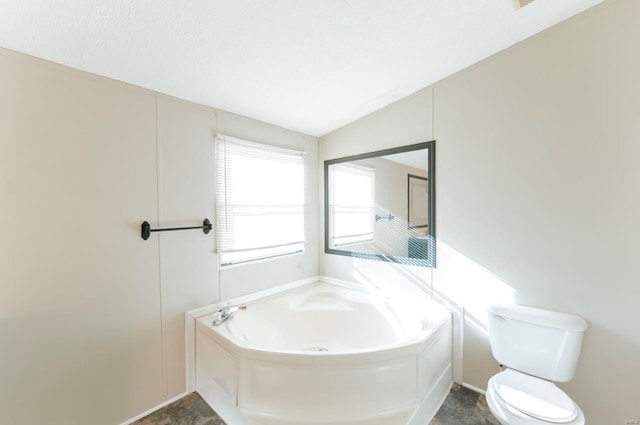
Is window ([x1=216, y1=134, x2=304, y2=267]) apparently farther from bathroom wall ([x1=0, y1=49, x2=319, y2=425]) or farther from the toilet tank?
the toilet tank

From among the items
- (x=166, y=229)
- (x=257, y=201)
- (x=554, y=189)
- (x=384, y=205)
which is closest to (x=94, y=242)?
(x=166, y=229)

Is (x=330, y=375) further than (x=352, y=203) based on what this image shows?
No

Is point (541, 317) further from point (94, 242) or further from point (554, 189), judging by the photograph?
point (94, 242)

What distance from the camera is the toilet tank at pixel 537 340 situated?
1512mm

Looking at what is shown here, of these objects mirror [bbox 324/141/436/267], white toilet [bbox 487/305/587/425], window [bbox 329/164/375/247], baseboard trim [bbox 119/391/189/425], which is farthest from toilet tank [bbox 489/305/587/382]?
baseboard trim [bbox 119/391/189/425]

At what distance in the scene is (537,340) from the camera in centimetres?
159

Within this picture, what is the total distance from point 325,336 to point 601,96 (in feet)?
8.33

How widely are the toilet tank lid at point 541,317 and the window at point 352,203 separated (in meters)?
1.18

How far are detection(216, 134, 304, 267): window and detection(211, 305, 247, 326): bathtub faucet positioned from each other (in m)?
0.37

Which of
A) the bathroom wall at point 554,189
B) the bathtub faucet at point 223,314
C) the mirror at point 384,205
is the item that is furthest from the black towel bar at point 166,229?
the bathroom wall at point 554,189

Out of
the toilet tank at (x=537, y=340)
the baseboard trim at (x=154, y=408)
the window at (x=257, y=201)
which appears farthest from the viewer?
→ the window at (x=257, y=201)

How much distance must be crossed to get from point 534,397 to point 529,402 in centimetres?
7

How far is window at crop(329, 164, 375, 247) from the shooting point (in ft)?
8.66

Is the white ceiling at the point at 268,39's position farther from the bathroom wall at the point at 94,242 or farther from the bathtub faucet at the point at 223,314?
the bathtub faucet at the point at 223,314
